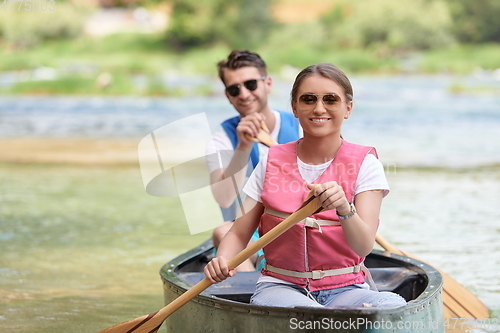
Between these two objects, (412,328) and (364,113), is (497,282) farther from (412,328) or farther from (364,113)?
(364,113)

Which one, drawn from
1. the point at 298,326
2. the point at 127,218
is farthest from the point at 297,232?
the point at 127,218

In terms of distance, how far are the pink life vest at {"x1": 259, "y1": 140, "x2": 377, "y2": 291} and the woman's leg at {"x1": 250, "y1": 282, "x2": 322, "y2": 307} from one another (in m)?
0.03

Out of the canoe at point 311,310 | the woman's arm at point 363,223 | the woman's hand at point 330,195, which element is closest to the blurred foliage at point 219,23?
the canoe at point 311,310

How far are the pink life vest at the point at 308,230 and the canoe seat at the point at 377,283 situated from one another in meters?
0.47

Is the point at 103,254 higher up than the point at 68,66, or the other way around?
the point at 68,66

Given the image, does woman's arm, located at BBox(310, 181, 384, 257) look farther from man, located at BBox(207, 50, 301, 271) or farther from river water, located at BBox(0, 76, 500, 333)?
river water, located at BBox(0, 76, 500, 333)

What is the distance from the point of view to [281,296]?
85.4 inches

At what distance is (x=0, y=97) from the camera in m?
18.6

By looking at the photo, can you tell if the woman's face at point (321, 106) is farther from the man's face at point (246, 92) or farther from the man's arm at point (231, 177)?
the man's face at point (246, 92)

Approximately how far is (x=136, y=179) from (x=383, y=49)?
16.1m

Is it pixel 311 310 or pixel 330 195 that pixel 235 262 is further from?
pixel 330 195

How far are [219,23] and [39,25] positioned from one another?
534 cm

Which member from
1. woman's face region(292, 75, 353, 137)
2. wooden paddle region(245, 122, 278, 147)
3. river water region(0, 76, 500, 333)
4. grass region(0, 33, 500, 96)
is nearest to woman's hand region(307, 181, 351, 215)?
woman's face region(292, 75, 353, 137)

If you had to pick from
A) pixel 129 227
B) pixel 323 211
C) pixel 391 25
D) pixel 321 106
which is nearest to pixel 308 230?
pixel 323 211
